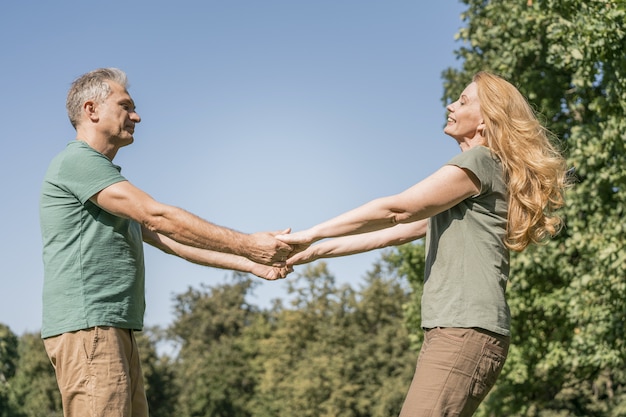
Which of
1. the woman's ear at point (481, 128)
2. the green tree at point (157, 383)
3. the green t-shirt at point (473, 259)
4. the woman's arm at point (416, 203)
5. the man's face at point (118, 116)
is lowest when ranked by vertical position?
the green tree at point (157, 383)

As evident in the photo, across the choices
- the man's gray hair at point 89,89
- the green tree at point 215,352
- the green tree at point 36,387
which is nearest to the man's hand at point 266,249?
the man's gray hair at point 89,89

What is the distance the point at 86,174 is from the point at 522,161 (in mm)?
2094

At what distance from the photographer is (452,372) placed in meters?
4.05

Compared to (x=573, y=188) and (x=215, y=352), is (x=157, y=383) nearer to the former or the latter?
(x=215, y=352)

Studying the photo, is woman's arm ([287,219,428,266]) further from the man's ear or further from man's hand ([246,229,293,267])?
the man's ear

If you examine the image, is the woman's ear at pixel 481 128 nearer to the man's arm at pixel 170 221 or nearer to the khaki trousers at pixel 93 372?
the man's arm at pixel 170 221

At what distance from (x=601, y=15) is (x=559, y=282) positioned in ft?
25.5

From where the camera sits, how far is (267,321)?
63.4 meters

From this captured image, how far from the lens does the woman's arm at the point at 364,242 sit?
16.4 ft

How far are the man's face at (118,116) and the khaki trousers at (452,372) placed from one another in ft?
6.19

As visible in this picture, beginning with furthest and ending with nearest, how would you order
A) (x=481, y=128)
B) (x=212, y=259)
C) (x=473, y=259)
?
(x=212, y=259), (x=481, y=128), (x=473, y=259)

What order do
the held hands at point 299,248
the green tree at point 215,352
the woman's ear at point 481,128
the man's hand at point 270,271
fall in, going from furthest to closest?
1. the green tree at point 215,352
2. the man's hand at point 270,271
3. the held hands at point 299,248
4. the woman's ear at point 481,128

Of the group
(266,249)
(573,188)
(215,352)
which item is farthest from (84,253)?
(215,352)

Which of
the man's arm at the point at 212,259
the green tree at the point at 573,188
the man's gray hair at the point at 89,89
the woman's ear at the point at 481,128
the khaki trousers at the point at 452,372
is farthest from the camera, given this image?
the green tree at the point at 573,188
